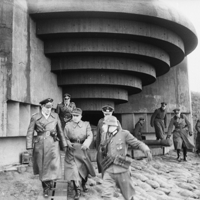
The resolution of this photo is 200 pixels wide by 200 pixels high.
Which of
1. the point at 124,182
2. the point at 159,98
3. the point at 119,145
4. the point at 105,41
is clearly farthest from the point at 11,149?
the point at 159,98

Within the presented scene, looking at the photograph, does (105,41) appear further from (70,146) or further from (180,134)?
(70,146)

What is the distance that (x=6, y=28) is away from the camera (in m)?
6.47

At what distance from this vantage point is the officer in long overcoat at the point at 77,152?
473 centimetres

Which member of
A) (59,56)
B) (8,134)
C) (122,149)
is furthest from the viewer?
(59,56)

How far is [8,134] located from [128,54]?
413 centimetres

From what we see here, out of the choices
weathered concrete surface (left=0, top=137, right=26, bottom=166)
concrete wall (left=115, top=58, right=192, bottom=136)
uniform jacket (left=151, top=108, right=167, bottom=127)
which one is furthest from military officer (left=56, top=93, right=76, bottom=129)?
concrete wall (left=115, top=58, right=192, bottom=136)

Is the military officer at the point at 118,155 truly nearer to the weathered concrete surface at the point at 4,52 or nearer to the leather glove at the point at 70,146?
the leather glove at the point at 70,146

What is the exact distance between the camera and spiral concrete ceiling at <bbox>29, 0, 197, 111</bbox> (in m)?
7.59

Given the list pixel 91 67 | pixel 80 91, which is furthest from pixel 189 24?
pixel 80 91

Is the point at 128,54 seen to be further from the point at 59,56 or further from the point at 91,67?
→ the point at 59,56

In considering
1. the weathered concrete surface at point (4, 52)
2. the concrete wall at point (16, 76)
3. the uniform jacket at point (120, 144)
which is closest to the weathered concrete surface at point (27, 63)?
the concrete wall at point (16, 76)

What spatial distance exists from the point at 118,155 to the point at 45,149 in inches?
47.7

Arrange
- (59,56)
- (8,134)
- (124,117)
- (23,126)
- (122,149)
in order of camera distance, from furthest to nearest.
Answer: (124,117) < (59,56) < (23,126) < (8,134) < (122,149)

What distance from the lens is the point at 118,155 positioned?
13.9ft
